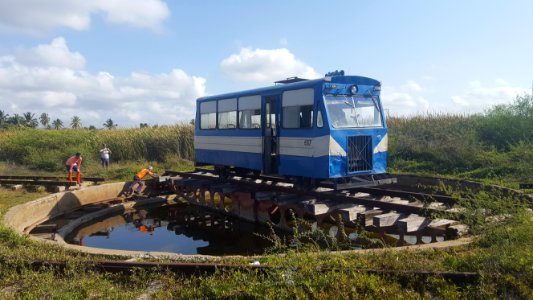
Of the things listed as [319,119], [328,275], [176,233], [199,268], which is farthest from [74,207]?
[328,275]

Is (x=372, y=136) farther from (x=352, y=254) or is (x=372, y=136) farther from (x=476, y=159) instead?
(x=476, y=159)

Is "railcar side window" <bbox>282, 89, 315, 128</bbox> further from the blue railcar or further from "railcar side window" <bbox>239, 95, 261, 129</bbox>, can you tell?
"railcar side window" <bbox>239, 95, 261, 129</bbox>

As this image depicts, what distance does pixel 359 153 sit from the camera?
1012cm

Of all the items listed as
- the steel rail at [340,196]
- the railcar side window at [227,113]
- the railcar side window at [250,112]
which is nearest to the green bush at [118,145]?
the railcar side window at [227,113]

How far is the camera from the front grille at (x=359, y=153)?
9.98m

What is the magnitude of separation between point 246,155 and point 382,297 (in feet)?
26.6

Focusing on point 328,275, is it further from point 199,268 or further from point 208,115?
point 208,115

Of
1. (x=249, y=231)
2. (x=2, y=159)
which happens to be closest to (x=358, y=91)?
(x=249, y=231)

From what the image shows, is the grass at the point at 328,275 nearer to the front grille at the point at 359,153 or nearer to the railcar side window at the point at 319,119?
the front grille at the point at 359,153

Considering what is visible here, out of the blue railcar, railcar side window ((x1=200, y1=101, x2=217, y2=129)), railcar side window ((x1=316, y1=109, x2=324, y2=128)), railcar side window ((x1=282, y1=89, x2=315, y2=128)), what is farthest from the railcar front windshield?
railcar side window ((x1=200, y1=101, x2=217, y2=129))

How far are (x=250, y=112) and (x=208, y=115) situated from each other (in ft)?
9.53

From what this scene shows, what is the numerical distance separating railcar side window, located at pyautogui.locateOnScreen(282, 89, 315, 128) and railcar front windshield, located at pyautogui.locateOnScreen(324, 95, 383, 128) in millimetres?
475

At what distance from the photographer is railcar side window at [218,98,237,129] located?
508 inches

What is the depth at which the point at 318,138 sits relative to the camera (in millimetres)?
9672
